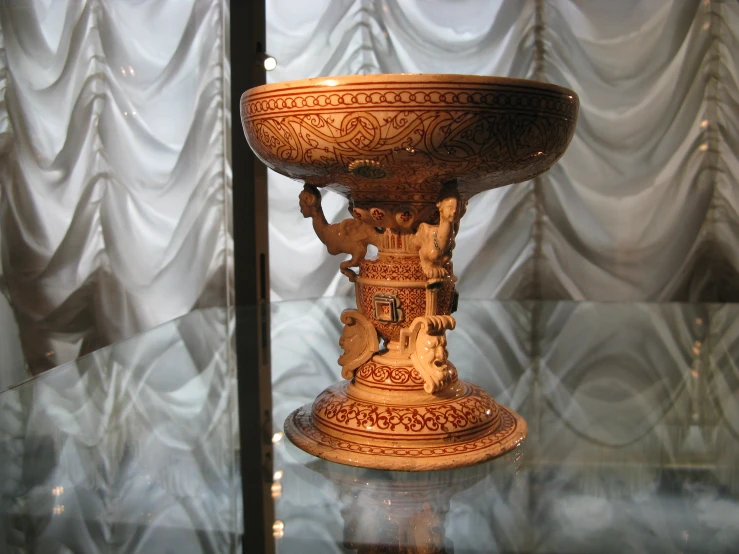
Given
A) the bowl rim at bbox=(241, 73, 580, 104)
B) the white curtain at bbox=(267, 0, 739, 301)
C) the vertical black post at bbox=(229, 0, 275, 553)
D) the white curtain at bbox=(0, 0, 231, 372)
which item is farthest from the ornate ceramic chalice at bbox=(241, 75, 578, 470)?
the white curtain at bbox=(267, 0, 739, 301)

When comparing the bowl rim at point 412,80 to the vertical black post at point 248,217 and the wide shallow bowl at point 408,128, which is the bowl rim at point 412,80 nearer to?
the wide shallow bowl at point 408,128

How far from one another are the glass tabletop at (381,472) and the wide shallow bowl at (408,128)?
0.27 m

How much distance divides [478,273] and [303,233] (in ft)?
1.34

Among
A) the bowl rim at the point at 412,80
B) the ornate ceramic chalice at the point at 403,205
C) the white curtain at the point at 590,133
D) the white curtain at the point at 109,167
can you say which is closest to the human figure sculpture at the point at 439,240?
the ornate ceramic chalice at the point at 403,205

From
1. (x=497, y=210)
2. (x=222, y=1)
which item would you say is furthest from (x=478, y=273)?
(x=222, y=1)

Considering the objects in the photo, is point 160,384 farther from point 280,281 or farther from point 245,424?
point 280,281

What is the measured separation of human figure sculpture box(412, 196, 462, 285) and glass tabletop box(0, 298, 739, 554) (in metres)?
0.19

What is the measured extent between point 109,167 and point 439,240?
84 cm

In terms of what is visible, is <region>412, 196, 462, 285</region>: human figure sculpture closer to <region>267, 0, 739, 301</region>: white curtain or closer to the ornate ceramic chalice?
the ornate ceramic chalice

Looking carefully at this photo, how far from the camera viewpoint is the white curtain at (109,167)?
0.98m

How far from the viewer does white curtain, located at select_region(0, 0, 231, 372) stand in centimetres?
98

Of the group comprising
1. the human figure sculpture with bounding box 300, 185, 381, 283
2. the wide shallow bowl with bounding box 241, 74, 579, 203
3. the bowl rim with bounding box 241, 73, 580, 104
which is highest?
the bowl rim with bounding box 241, 73, 580, 104

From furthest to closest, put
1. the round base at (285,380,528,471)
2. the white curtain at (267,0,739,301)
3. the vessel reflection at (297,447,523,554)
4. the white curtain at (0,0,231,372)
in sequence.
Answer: the white curtain at (267,0,739,301), the white curtain at (0,0,231,372), the round base at (285,380,528,471), the vessel reflection at (297,447,523,554)

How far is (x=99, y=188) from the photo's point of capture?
1228 mm
